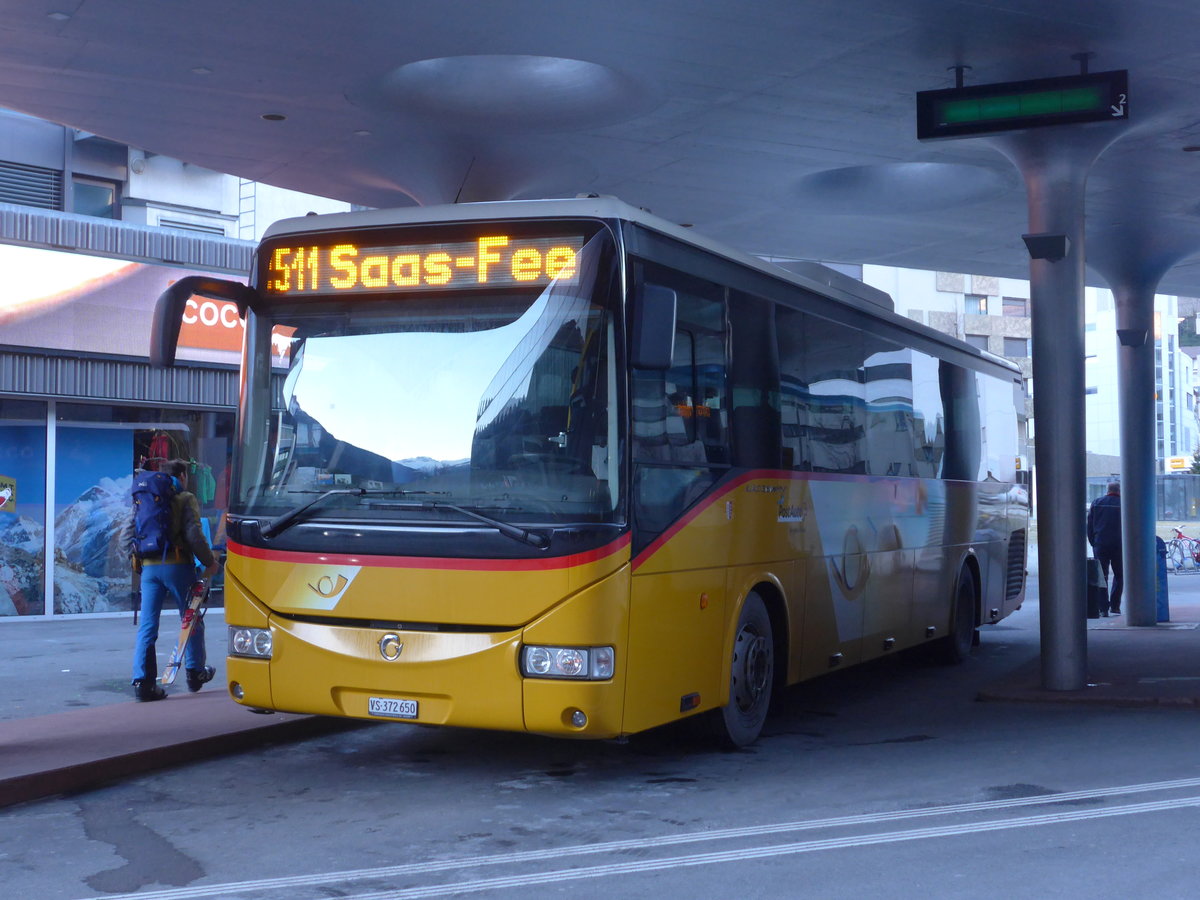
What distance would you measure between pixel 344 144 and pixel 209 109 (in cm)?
170

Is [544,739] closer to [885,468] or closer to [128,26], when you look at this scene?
[885,468]

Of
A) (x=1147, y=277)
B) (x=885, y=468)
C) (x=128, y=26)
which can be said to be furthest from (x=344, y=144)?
(x=1147, y=277)

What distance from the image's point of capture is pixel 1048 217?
41.6 feet

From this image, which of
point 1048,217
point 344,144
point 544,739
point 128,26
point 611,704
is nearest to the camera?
point 611,704

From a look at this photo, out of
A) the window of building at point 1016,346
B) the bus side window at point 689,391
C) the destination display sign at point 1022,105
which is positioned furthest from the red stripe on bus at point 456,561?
the window of building at point 1016,346

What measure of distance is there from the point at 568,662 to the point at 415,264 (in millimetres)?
2403

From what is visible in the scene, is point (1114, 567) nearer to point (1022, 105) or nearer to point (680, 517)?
point (1022, 105)

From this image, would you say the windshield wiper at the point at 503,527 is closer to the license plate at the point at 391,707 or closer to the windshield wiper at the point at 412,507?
the windshield wiper at the point at 412,507

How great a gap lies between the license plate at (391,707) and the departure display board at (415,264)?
90.0 inches

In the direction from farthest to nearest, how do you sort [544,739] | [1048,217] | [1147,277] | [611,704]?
[1147,277]
[1048,217]
[544,739]
[611,704]

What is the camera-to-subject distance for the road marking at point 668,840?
604 cm

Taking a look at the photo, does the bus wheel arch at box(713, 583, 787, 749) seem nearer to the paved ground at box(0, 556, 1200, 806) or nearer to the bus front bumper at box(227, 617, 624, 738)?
the bus front bumper at box(227, 617, 624, 738)

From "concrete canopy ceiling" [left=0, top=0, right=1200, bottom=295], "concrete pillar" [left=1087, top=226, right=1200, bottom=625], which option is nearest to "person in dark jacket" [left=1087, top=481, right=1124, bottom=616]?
"concrete pillar" [left=1087, top=226, right=1200, bottom=625]

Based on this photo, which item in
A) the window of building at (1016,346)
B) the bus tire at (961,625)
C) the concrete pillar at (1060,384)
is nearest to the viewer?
the concrete pillar at (1060,384)
